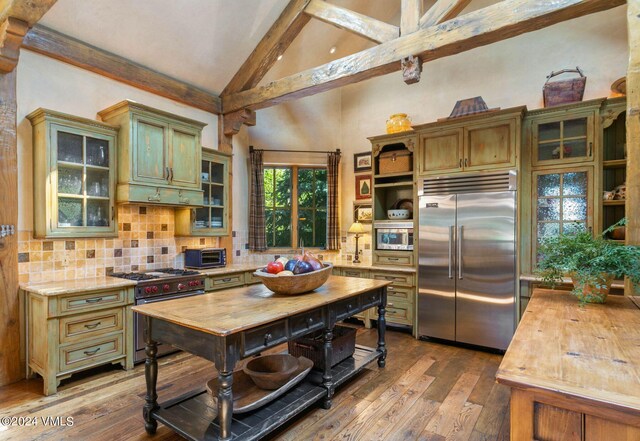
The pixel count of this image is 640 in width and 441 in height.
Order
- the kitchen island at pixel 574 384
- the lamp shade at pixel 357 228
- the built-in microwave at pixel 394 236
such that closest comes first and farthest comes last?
1. the kitchen island at pixel 574 384
2. the built-in microwave at pixel 394 236
3. the lamp shade at pixel 357 228

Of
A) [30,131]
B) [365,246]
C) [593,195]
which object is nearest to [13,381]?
[30,131]

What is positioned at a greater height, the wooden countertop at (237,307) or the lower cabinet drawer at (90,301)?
the wooden countertop at (237,307)

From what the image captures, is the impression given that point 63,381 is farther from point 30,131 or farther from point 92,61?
point 92,61

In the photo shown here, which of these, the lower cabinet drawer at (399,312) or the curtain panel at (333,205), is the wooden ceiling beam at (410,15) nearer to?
the curtain panel at (333,205)

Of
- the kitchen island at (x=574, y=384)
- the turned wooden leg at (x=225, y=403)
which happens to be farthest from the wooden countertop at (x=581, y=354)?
the turned wooden leg at (x=225, y=403)

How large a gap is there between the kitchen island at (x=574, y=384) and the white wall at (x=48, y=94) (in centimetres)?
367

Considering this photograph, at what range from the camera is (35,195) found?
9.89 ft

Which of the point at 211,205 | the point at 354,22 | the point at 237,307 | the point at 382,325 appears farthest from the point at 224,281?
the point at 354,22

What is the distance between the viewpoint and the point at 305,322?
90.1 inches

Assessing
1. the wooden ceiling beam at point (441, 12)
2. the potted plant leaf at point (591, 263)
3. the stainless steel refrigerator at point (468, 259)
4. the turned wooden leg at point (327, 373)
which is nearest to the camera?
the potted plant leaf at point (591, 263)

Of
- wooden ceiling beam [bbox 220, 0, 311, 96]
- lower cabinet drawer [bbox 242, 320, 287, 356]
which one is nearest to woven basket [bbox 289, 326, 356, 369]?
lower cabinet drawer [bbox 242, 320, 287, 356]

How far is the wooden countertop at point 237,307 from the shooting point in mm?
1792

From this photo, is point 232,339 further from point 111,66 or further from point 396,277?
point 111,66

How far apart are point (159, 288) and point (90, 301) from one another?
56cm
